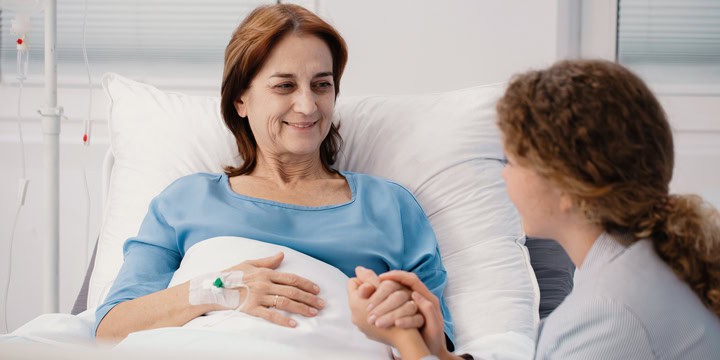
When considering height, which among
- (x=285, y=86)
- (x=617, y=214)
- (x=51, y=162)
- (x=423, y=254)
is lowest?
(x=423, y=254)

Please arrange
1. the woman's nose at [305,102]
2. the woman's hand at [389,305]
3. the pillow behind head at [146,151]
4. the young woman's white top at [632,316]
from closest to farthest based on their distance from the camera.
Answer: the young woman's white top at [632,316], the woman's hand at [389,305], the woman's nose at [305,102], the pillow behind head at [146,151]

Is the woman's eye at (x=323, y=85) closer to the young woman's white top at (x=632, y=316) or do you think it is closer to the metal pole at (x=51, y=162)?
the metal pole at (x=51, y=162)

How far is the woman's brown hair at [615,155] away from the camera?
3.42ft

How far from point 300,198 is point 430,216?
330 millimetres

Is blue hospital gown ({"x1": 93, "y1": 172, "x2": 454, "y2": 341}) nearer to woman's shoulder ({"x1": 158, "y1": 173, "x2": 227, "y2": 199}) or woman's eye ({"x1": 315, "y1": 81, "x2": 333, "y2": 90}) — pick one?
woman's shoulder ({"x1": 158, "y1": 173, "x2": 227, "y2": 199})

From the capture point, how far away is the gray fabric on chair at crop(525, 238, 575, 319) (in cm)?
195

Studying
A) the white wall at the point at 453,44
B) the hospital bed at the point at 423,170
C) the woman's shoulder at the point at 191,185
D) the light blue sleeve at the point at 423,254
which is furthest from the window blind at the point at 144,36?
the light blue sleeve at the point at 423,254

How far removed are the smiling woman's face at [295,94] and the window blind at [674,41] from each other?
134 centimetres

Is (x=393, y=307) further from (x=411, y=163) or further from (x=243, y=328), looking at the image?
(x=411, y=163)

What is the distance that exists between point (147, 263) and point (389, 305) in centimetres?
63

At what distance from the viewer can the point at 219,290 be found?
1.51m

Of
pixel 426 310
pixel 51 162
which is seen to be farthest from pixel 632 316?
pixel 51 162

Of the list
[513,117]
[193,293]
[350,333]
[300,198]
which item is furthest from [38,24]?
[513,117]

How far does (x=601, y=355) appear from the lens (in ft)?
3.35
